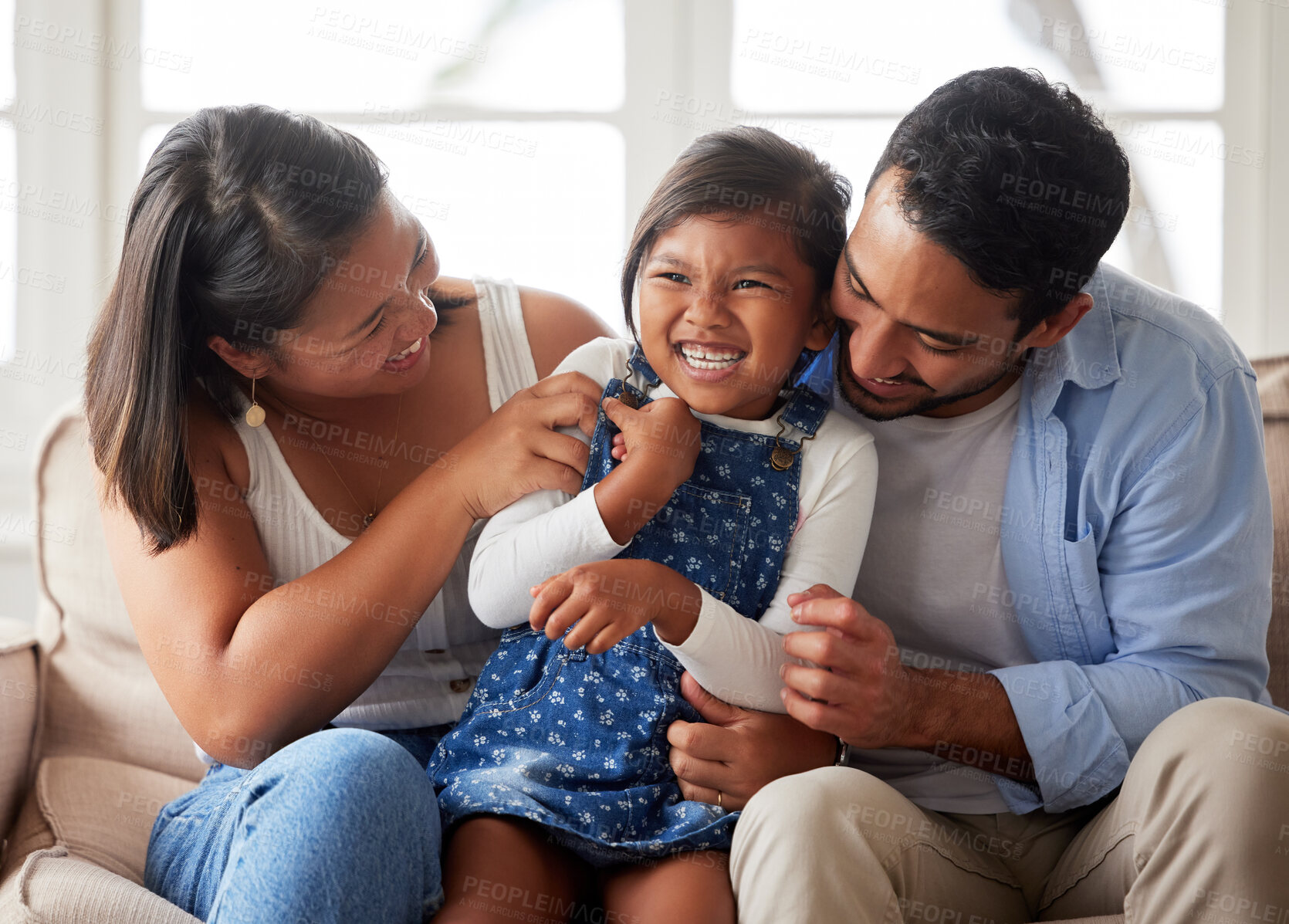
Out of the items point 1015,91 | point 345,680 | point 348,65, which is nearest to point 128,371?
point 345,680

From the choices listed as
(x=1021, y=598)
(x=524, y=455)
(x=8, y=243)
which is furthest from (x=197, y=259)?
(x=8, y=243)

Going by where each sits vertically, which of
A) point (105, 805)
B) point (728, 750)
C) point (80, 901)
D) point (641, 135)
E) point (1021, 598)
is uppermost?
point (641, 135)

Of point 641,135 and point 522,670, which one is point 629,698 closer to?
point 522,670

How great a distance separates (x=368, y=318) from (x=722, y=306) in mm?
444

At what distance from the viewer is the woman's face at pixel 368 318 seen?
130 centimetres

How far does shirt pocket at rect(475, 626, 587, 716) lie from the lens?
126 centimetres

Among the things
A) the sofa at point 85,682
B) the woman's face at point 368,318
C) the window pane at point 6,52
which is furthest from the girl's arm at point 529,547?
the window pane at point 6,52

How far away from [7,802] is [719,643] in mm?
1016

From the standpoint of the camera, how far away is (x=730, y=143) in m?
1.32

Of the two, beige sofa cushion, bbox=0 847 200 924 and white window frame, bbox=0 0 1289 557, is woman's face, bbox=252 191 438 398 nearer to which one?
beige sofa cushion, bbox=0 847 200 924

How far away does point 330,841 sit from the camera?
3.16ft

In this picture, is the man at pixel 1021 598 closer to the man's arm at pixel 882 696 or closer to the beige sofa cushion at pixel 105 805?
the man's arm at pixel 882 696

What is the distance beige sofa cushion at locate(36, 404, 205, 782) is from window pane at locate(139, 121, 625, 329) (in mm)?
1140

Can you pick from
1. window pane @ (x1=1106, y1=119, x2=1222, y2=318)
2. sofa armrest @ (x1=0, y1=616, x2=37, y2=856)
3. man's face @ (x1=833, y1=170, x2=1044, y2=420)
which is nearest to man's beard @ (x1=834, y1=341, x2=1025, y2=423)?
man's face @ (x1=833, y1=170, x2=1044, y2=420)
